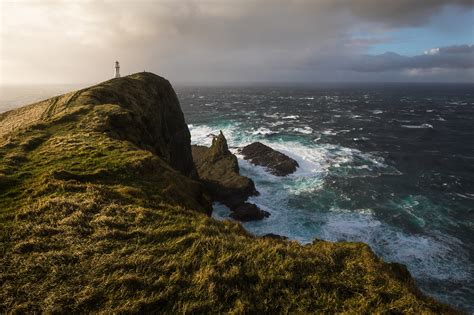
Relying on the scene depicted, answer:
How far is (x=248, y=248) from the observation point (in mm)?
12203

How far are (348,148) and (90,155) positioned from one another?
63.8 metres

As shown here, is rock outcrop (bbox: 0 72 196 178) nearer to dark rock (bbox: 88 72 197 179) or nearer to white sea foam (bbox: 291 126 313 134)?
dark rock (bbox: 88 72 197 179)

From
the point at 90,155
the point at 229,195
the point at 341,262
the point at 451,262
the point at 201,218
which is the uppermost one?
the point at 90,155

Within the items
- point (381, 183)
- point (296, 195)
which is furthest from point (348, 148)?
point (296, 195)

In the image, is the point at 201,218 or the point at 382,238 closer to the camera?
the point at 201,218

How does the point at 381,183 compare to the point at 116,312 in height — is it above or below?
below

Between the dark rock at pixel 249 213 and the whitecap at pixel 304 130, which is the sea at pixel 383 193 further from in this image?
the dark rock at pixel 249 213

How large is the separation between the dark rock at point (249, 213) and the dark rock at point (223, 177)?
205 centimetres

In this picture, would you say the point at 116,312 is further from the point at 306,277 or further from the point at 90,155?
the point at 90,155

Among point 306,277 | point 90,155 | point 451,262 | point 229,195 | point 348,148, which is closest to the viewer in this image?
point 306,277

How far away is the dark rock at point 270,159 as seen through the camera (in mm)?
56812

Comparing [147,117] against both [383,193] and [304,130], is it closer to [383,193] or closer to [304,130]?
[383,193]

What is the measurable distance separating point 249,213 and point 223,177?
1256cm

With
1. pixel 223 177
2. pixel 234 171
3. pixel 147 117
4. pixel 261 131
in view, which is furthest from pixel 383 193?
pixel 261 131
